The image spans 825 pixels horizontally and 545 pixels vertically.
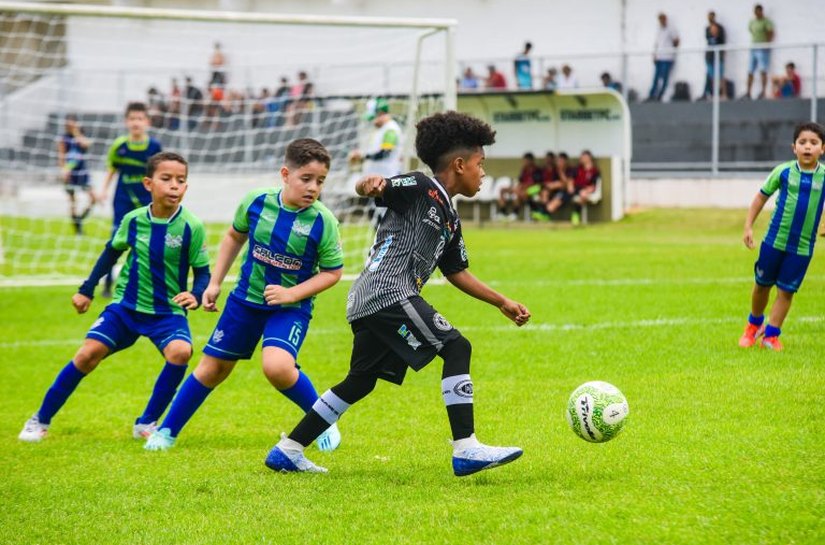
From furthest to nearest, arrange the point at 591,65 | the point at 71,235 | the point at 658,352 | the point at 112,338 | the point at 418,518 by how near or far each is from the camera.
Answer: the point at 591,65 → the point at 71,235 → the point at 658,352 → the point at 112,338 → the point at 418,518

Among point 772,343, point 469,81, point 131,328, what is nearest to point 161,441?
point 131,328

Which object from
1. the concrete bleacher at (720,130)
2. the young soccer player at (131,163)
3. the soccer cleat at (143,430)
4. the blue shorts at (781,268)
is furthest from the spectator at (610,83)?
the soccer cleat at (143,430)

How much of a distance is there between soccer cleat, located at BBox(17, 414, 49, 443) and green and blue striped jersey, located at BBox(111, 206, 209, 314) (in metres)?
0.88

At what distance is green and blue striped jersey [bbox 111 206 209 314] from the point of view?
6.84 meters

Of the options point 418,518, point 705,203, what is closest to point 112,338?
point 418,518

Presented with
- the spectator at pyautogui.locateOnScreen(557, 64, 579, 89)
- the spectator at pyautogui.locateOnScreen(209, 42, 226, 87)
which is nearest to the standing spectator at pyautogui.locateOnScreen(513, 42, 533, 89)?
the spectator at pyautogui.locateOnScreen(557, 64, 579, 89)

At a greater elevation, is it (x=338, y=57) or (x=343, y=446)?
(x=338, y=57)

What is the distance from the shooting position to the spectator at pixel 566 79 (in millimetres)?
A: 26328

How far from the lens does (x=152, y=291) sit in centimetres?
685

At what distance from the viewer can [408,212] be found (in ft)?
17.6

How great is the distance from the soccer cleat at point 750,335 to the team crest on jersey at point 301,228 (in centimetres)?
412

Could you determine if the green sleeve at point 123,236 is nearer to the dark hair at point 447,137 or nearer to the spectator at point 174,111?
the dark hair at point 447,137

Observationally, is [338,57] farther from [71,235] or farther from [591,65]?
[71,235]

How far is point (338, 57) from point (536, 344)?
25139 millimetres
